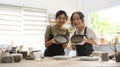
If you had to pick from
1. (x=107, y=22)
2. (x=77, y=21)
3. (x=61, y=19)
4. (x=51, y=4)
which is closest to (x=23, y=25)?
(x=51, y=4)

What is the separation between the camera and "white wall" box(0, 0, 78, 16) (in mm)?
3715

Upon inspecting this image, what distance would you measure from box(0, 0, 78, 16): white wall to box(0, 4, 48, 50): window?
8 cm

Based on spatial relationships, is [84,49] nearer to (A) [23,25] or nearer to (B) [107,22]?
(A) [23,25]

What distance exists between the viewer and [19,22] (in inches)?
147

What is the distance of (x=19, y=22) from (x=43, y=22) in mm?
529

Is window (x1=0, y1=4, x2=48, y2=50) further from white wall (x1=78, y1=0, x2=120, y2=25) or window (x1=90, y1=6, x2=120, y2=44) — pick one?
window (x1=90, y1=6, x2=120, y2=44)

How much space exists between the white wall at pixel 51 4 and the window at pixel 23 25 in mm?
83

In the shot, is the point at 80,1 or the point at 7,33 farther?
the point at 80,1

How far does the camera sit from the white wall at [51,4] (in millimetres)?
3715

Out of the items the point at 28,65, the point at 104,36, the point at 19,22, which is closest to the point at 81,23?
the point at 28,65

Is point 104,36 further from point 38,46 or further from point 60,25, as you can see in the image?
point 60,25

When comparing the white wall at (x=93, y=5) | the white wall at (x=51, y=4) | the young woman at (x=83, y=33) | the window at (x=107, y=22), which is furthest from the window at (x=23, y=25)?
the young woman at (x=83, y=33)

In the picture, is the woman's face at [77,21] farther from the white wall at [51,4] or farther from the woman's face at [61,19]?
the white wall at [51,4]

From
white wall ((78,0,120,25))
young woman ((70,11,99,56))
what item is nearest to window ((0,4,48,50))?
white wall ((78,0,120,25))
